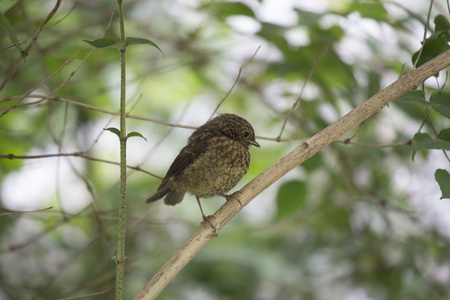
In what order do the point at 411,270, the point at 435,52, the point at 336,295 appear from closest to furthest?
the point at 435,52 → the point at 411,270 → the point at 336,295

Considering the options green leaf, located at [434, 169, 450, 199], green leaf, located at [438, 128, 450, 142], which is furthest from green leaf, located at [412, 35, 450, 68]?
green leaf, located at [434, 169, 450, 199]

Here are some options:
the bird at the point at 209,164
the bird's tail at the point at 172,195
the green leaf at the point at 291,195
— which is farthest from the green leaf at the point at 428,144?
the bird's tail at the point at 172,195

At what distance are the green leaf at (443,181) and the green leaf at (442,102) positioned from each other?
10.5 inches

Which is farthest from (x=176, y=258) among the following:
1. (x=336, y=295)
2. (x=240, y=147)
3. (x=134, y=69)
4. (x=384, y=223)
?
(x=134, y=69)

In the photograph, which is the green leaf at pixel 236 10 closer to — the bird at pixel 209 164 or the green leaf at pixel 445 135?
the bird at pixel 209 164

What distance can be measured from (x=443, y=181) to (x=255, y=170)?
2.50 metres

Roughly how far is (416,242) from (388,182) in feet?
1.66

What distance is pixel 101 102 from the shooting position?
A: 4035 mm

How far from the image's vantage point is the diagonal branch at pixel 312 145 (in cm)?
171

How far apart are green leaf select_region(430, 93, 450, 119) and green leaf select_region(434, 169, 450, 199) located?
0.27 meters

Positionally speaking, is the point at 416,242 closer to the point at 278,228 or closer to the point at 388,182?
the point at 388,182

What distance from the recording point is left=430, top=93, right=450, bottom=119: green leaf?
1794 mm

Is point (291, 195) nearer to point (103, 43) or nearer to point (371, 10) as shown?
point (371, 10)

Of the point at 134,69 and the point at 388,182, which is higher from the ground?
the point at 134,69
